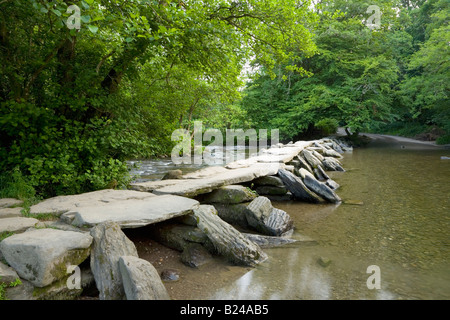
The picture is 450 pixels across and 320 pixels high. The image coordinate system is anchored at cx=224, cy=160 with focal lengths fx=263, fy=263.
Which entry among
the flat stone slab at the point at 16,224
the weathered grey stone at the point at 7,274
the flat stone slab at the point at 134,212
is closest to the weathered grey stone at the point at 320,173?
the flat stone slab at the point at 134,212

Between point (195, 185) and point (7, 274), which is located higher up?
point (195, 185)

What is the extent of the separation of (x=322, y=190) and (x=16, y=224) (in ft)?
17.3

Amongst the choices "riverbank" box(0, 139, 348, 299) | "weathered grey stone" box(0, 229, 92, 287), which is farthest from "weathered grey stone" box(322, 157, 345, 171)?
"weathered grey stone" box(0, 229, 92, 287)

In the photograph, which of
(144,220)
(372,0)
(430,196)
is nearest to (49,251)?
(144,220)

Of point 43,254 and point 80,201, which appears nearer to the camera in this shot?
point 43,254

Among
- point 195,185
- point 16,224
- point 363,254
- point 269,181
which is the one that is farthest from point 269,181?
point 16,224

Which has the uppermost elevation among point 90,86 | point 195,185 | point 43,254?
point 90,86

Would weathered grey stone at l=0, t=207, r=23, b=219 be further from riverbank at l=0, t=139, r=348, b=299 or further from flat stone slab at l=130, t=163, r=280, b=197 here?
flat stone slab at l=130, t=163, r=280, b=197

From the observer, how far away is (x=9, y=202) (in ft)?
11.2

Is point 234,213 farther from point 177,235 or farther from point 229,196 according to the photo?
point 177,235

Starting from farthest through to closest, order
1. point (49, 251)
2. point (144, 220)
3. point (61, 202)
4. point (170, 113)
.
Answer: point (170, 113)
point (61, 202)
point (144, 220)
point (49, 251)

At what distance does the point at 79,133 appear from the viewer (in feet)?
14.4
